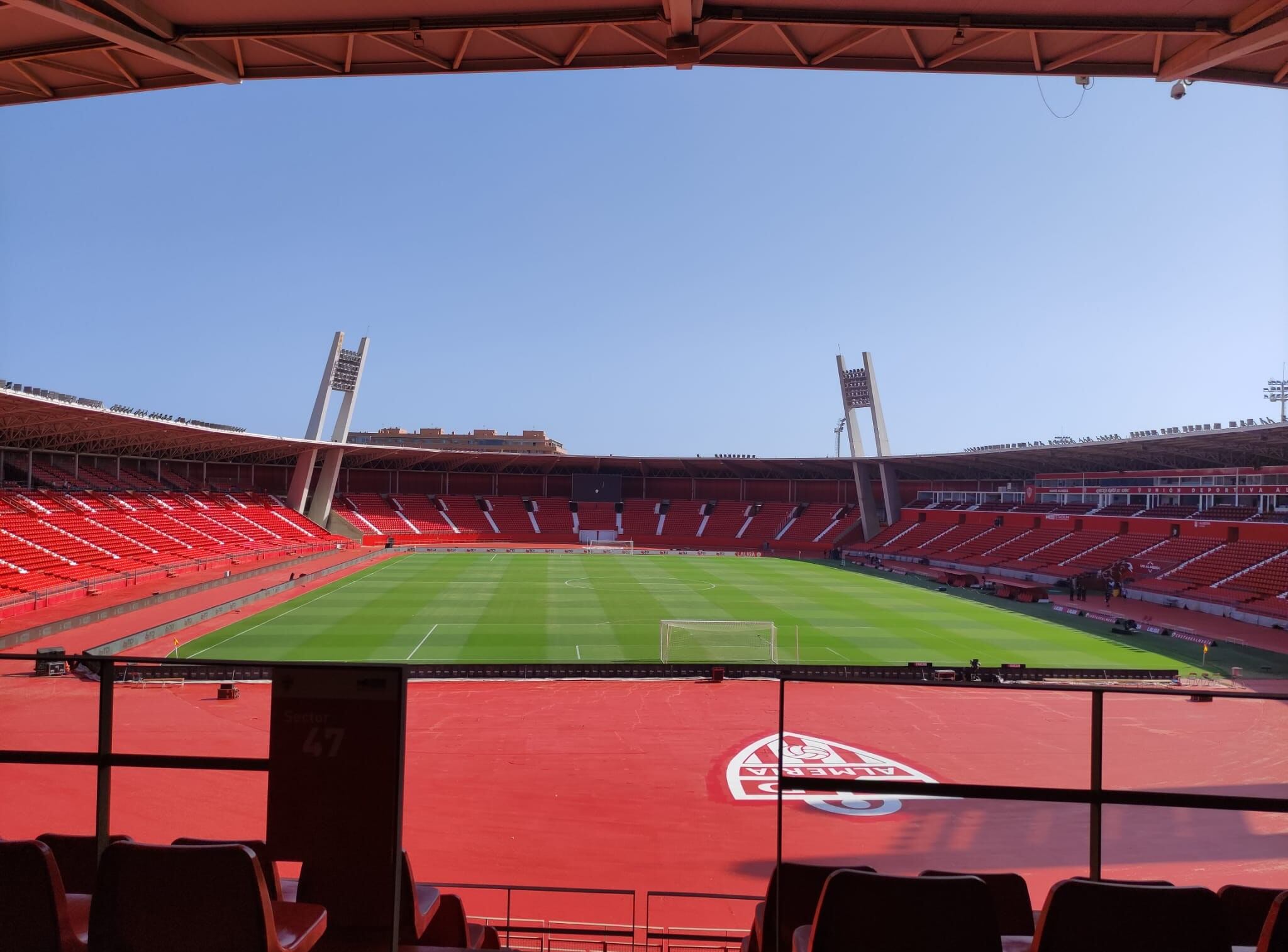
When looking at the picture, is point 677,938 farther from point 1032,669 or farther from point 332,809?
point 1032,669

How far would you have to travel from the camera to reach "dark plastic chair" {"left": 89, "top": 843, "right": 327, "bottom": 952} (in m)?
2.28

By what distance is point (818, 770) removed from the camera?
46.8 feet

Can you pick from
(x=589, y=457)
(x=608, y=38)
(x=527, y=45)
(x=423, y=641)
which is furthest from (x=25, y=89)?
(x=589, y=457)

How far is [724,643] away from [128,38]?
22778 mm

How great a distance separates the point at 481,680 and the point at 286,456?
155ft

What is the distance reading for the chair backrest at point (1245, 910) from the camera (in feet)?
10.8

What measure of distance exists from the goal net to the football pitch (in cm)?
14

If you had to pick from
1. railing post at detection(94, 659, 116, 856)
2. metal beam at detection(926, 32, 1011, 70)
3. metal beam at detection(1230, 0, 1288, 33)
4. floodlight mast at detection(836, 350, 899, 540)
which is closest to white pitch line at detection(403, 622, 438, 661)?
railing post at detection(94, 659, 116, 856)

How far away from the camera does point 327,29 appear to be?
577 centimetres

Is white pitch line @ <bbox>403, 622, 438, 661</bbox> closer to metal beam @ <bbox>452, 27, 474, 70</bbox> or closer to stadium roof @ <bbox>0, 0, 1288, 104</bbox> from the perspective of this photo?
stadium roof @ <bbox>0, 0, 1288, 104</bbox>

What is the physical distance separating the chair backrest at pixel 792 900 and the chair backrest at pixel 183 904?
6.66ft

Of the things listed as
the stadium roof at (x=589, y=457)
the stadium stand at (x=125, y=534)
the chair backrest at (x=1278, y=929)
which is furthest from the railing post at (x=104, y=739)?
the stadium roof at (x=589, y=457)

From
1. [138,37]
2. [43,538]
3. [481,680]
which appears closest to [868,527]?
[481,680]

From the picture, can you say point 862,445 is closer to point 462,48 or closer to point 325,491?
point 325,491
